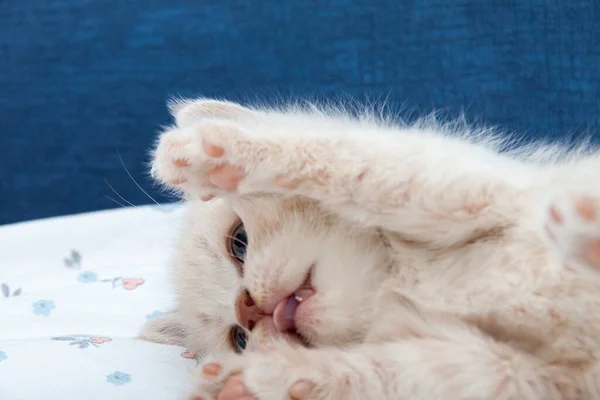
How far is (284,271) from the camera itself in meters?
0.82

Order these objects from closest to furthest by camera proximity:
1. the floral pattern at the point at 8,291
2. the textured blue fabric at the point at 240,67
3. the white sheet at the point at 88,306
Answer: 1. the white sheet at the point at 88,306
2. the floral pattern at the point at 8,291
3. the textured blue fabric at the point at 240,67

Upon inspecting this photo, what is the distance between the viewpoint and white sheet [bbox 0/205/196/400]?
3.00 feet

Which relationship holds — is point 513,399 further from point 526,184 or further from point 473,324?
point 526,184

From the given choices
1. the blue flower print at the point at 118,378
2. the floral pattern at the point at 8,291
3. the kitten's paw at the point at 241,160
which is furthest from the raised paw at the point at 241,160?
the floral pattern at the point at 8,291

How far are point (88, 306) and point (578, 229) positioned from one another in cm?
96

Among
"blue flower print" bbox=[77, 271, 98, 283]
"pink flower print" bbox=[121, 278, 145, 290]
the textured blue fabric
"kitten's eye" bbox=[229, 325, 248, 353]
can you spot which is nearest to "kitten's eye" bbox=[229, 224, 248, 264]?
"kitten's eye" bbox=[229, 325, 248, 353]

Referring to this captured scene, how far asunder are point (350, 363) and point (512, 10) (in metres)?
1.09

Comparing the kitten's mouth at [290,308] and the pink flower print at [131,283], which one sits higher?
the kitten's mouth at [290,308]

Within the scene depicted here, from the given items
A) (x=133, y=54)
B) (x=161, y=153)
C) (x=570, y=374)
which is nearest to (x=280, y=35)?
(x=133, y=54)

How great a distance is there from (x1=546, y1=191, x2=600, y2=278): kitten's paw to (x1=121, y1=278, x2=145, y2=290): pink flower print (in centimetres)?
91

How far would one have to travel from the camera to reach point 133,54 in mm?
1684

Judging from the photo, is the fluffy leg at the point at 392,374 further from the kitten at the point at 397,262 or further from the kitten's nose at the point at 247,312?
the kitten's nose at the point at 247,312

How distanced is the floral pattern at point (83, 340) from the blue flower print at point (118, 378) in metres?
0.09

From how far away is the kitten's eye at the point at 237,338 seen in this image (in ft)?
3.14
